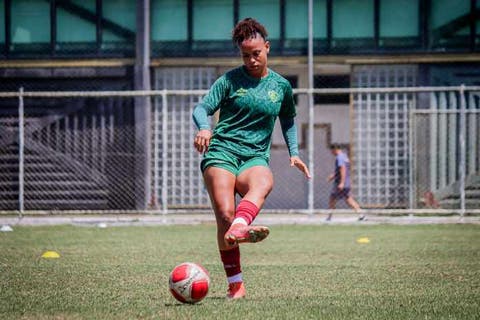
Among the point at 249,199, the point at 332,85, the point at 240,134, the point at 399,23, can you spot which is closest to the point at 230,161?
the point at 240,134

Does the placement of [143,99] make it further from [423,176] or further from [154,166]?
[423,176]

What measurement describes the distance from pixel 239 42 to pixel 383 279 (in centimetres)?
277

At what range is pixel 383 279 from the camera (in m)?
9.02

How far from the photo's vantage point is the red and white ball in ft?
23.3

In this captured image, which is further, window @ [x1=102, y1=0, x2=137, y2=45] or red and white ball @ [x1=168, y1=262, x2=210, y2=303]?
window @ [x1=102, y1=0, x2=137, y2=45]

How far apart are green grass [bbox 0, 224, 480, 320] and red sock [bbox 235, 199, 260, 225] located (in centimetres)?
61

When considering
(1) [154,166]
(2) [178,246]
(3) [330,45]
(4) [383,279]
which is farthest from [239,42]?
(3) [330,45]

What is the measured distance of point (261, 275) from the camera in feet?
31.2

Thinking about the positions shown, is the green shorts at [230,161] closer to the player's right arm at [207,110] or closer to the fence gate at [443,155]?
the player's right arm at [207,110]

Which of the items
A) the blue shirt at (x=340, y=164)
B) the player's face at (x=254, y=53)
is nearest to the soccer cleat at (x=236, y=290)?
the player's face at (x=254, y=53)

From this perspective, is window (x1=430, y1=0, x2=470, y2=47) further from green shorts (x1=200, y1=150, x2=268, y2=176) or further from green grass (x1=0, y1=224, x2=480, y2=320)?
green shorts (x1=200, y1=150, x2=268, y2=176)

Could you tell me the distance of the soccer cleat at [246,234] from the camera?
674cm

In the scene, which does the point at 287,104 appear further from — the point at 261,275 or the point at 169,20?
the point at 169,20

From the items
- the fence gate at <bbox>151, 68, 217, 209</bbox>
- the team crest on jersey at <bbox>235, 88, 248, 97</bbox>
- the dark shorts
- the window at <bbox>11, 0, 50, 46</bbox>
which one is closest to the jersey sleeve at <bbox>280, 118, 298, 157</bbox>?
the team crest on jersey at <bbox>235, 88, 248, 97</bbox>
